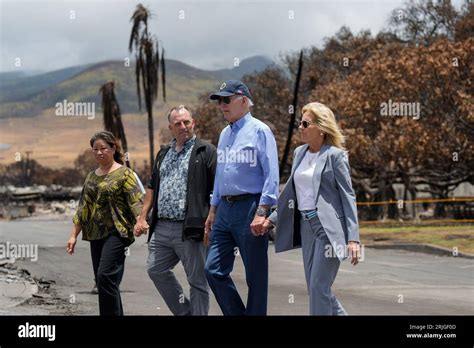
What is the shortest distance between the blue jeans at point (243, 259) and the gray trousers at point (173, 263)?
424 millimetres

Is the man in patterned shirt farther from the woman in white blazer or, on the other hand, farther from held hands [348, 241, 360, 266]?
held hands [348, 241, 360, 266]

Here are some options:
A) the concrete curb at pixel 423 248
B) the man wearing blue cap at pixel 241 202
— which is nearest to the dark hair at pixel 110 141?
the man wearing blue cap at pixel 241 202

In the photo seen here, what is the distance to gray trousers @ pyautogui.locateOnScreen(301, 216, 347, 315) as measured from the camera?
7.35m

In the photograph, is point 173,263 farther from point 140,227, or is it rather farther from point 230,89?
point 230,89

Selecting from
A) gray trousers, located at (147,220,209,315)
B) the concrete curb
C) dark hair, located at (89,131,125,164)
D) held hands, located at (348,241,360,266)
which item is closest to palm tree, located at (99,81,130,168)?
the concrete curb

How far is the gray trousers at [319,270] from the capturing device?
735cm

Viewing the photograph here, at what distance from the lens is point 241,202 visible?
27.0 ft

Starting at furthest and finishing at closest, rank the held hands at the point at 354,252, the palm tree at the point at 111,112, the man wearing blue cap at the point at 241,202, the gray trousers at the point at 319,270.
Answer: the palm tree at the point at 111,112, the man wearing blue cap at the point at 241,202, the gray trousers at the point at 319,270, the held hands at the point at 354,252

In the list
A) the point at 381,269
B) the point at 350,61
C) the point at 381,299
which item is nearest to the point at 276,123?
the point at 350,61

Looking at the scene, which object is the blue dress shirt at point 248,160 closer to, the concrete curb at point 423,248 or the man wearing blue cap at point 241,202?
the man wearing blue cap at point 241,202

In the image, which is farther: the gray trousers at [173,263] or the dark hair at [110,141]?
the dark hair at [110,141]

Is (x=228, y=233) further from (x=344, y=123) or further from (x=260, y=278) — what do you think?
(x=344, y=123)

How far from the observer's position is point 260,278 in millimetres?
8180

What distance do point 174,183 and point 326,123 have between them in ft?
5.83
